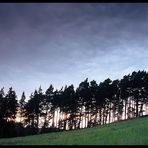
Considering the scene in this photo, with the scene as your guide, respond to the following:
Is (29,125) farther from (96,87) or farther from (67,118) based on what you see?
(96,87)

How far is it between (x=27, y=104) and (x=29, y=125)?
27.9 feet

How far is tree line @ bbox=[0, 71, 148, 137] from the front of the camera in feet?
324

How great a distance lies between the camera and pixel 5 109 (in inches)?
3686

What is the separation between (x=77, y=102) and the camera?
3962 inches

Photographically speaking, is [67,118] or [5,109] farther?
[67,118]

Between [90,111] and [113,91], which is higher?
[113,91]

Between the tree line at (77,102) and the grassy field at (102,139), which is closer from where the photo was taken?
the grassy field at (102,139)

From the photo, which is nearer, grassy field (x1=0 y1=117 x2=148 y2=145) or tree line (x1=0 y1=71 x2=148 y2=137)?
grassy field (x1=0 y1=117 x2=148 y2=145)

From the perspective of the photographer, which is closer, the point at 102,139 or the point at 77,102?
the point at 102,139

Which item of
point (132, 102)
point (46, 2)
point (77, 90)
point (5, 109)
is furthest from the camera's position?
point (132, 102)

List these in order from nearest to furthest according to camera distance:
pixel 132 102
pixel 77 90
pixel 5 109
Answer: pixel 5 109
pixel 77 90
pixel 132 102

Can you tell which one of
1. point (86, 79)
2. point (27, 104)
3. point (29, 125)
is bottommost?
point (29, 125)

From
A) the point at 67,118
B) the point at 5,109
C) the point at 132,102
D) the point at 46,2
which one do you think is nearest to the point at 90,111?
the point at 67,118

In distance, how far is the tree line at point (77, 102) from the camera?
9881cm
